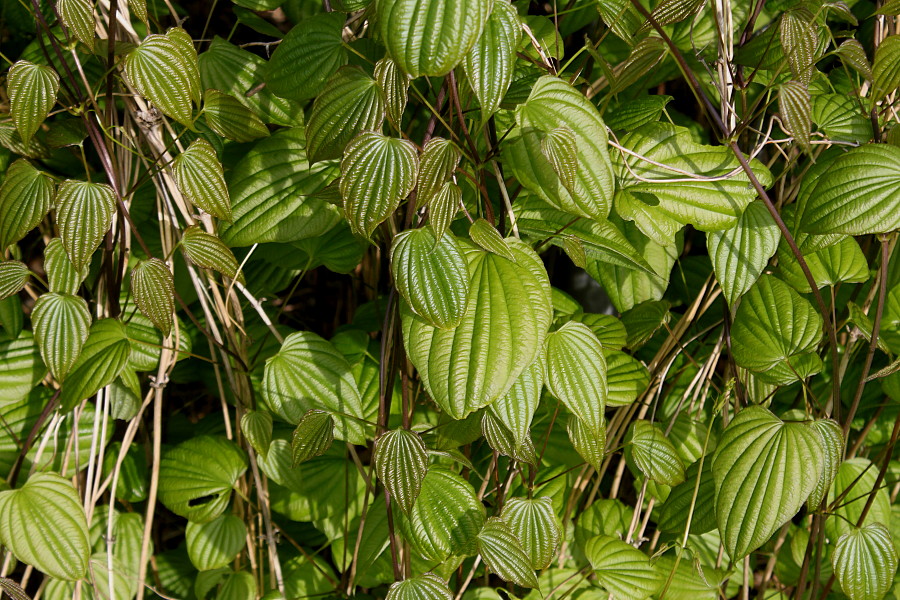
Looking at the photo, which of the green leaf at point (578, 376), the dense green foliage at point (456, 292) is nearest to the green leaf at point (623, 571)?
the dense green foliage at point (456, 292)

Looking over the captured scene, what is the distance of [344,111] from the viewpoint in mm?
798

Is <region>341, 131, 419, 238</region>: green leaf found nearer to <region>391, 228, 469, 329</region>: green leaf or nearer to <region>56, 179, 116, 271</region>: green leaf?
<region>391, 228, 469, 329</region>: green leaf

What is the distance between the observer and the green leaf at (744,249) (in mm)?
990

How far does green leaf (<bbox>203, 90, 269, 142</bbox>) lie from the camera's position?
0.95m

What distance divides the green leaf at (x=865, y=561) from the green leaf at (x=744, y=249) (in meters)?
0.35

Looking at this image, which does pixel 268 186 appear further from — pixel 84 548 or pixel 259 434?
pixel 84 548

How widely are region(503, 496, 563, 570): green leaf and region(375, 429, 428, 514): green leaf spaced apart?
176 mm

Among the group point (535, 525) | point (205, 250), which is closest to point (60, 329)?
point (205, 250)

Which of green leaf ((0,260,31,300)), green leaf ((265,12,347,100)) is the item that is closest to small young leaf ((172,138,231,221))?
green leaf ((265,12,347,100))

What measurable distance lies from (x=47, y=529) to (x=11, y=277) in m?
0.34

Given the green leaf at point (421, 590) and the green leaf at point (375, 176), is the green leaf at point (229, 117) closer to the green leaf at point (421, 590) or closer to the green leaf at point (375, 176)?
the green leaf at point (375, 176)

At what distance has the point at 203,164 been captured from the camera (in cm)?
89

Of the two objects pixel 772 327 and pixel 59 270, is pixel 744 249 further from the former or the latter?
pixel 59 270

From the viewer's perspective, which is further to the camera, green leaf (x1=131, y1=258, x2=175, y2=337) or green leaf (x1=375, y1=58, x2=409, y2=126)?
green leaf (x1=131, y1=258, x2=175, y2=337)
